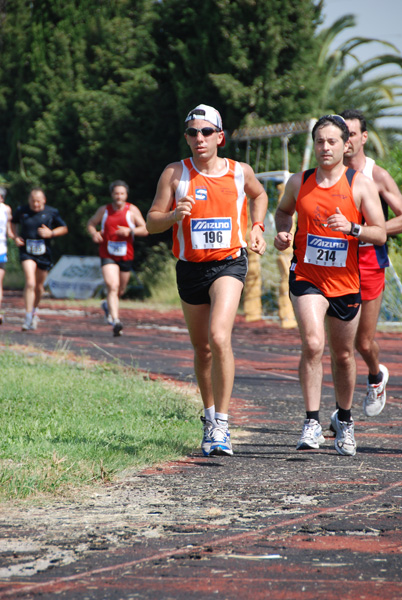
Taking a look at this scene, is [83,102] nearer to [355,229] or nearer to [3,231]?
[3,231]

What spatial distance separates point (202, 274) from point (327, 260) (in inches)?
29.5

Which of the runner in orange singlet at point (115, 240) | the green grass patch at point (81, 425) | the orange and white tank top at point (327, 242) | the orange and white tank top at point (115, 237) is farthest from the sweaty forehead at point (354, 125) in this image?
the orange and white tank top at point (115, 237)

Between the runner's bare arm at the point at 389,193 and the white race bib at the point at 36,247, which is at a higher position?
the runner's bare arm at the point at 389,193

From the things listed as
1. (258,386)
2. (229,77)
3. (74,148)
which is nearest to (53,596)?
(258,386)

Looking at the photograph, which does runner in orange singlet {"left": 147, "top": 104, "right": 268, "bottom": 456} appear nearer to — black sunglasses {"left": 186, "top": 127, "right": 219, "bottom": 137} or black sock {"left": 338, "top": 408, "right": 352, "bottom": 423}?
black sunglasses {"left": 186, "top": 127, "right": 219, "bottom": 137}

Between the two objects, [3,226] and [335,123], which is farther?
[3,226]

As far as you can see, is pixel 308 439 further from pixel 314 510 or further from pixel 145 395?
pixel 145 395

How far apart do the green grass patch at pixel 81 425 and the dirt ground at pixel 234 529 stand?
0.16 m

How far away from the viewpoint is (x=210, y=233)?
5.68 m

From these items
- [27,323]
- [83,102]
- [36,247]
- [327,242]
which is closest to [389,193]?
[327,242]

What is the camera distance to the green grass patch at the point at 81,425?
4.72m

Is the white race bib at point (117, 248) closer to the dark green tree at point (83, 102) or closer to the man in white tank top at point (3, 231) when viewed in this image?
the man in white tank top at point (3, 231)

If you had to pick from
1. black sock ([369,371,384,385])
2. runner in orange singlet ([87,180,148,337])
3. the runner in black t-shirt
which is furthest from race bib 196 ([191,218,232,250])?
the runner in black t-shirt

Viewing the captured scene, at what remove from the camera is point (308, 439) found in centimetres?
558
